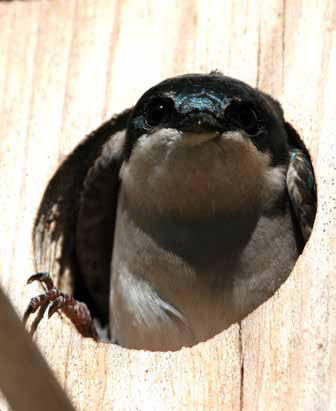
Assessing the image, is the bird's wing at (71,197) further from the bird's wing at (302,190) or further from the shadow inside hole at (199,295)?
the bird's wing at (302,190)

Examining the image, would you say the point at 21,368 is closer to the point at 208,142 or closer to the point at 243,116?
the point at 208,142

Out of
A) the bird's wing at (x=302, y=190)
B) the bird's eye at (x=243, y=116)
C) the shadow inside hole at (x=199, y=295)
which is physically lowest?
the shadow inside hole at (x=199, y=295)

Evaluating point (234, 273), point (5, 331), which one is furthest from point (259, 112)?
point (5, 331)

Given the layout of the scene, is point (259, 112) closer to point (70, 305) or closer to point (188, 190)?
point (188, 190)

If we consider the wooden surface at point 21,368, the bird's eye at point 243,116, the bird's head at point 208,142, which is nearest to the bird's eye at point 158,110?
the bird's head at point 208,142

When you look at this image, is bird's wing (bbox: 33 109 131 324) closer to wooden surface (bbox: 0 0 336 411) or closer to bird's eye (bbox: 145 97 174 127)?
wooden surface (bbox: 0 0 336 411)

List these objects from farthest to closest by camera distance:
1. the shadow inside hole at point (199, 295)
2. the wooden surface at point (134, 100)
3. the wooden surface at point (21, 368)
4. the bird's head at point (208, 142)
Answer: the shadow inside hole at point (199, 295)
the bird's head at point (208, 142)
the wooden surface at point (134, 100)
the wooden surface at point (21, 368)

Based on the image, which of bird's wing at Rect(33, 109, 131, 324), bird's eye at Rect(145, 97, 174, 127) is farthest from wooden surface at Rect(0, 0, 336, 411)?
bird's eye at Rect(145, 97, 174, 127)
